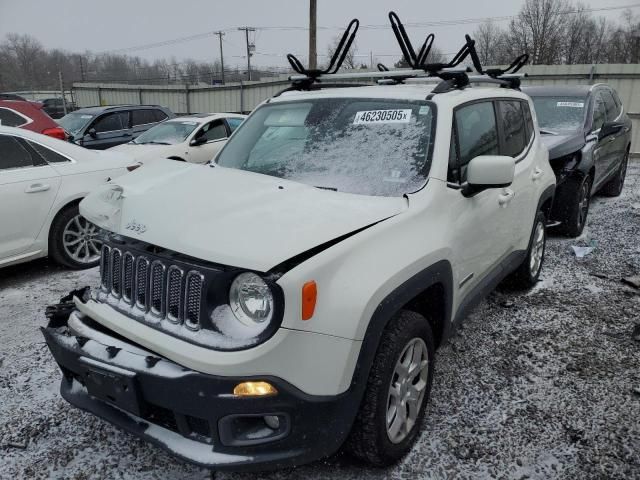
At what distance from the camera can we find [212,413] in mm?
1980

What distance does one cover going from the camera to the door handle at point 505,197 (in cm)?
340

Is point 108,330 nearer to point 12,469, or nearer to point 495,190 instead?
point 12,469

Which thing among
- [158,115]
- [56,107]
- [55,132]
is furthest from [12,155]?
[56,107]

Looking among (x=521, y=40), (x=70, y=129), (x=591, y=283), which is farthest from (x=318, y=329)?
(x=521, y=40)

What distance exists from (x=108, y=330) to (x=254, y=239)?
0.93 metres

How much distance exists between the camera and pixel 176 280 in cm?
216

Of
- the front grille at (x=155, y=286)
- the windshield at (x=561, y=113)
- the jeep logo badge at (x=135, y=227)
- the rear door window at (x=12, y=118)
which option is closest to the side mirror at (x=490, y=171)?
the front grille at (x=155, y=286)

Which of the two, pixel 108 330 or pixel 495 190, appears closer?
pixel 108 330

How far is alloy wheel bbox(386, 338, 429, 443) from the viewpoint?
243cm

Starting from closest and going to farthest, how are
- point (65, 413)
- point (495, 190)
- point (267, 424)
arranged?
point (267, 424)
point (65, 413)
point (495, 190)

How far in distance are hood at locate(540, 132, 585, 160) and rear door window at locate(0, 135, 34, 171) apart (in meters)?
5.53

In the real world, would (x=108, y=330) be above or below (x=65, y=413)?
above

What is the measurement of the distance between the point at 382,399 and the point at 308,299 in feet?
2.11

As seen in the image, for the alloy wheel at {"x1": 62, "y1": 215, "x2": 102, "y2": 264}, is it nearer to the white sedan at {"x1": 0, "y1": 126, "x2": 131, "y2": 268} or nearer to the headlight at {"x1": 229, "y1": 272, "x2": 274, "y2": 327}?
the white sedan at {"x1": 0, "y1": 126, "x2": 131, "y2": 268}
